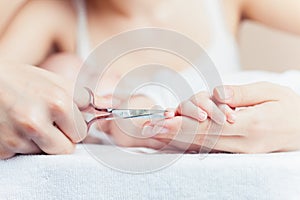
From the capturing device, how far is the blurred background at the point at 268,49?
1267mm

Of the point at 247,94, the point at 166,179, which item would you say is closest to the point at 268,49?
the point at 247,94

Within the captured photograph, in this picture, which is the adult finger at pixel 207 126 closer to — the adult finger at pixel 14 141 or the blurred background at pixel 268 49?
the adult finger at pixel 14 141

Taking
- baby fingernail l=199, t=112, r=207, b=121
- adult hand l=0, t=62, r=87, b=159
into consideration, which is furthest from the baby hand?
adult hand l=0, t=62, r=87, b=159

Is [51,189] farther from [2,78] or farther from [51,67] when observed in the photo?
[51,67]

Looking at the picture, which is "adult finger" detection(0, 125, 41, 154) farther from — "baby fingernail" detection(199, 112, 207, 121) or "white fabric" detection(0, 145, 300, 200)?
"baby fingernail" detection(199, 112, 207, 121)

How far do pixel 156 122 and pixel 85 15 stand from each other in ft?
1.43

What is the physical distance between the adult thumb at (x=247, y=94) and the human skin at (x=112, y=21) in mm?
302

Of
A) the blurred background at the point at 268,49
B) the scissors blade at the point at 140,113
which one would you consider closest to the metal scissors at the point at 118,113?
the scissors blade at the point at 140,113

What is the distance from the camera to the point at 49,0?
927mm

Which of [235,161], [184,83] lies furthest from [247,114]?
[184,83]

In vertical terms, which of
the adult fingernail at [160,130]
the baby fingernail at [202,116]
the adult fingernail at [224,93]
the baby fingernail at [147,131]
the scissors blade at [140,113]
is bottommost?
the baby fingernail at [147,131]

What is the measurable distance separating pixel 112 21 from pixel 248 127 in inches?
17.4

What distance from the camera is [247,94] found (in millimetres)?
596

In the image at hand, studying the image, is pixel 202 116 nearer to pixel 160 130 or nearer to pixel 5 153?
pixel 160 130
